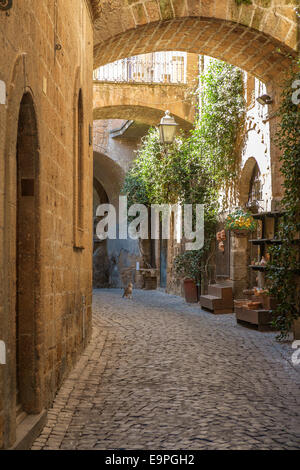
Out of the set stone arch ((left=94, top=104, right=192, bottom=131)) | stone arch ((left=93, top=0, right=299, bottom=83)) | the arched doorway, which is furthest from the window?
the arched doorway

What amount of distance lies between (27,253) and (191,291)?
33.5 ft

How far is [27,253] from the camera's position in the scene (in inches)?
154

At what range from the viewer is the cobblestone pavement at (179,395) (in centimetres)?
361

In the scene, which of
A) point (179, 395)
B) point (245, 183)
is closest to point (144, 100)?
point (245, 183)

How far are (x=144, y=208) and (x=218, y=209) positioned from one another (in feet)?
22.9

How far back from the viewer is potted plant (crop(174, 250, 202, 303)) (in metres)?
13.9

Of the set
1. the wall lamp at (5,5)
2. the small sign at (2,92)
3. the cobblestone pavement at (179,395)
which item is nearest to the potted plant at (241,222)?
the cobblestone pavement at (179,395)

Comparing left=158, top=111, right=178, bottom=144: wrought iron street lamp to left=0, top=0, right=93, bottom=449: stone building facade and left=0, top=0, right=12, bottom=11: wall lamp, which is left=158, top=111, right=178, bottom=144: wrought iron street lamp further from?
left=0, top=0, right=12, bottom=11: wall lamp

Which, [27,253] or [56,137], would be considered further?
[56,137]

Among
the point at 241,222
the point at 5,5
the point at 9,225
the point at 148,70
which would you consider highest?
the point at 148,70

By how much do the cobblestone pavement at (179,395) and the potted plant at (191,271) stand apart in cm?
529

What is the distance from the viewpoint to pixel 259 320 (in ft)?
28.5

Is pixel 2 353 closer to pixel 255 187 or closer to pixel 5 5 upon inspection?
pixel 5 5
